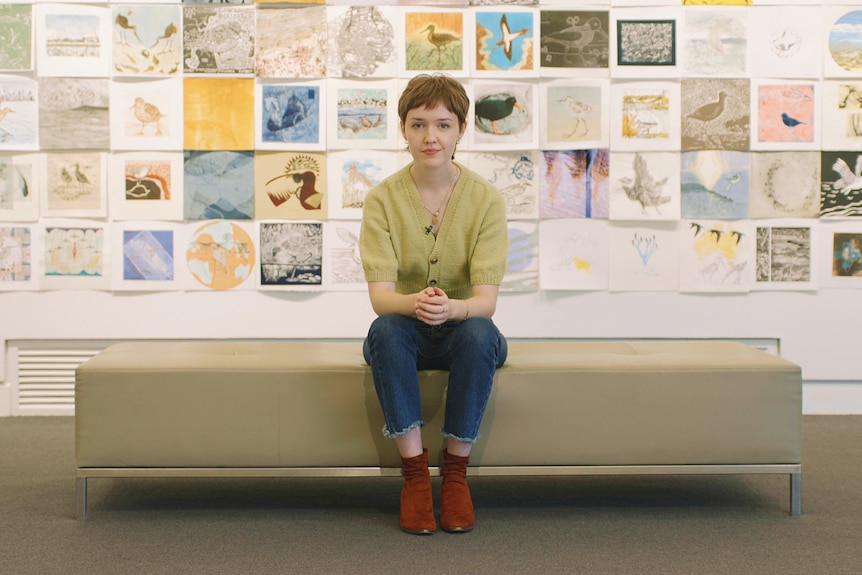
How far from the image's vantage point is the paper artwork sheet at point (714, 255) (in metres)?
3.72

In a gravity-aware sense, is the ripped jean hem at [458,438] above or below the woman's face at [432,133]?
below

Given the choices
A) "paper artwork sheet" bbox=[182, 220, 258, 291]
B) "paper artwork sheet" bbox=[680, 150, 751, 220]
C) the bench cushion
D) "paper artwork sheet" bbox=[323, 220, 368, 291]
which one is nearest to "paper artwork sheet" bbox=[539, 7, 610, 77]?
"paper artwork sheet" bbox=[680, 150, 751, 220]

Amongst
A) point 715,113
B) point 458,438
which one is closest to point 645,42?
point 715,113

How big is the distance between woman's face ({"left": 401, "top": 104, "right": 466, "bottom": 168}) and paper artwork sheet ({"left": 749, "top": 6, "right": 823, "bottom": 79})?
5.68 ft

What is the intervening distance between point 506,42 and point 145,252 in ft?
4.98

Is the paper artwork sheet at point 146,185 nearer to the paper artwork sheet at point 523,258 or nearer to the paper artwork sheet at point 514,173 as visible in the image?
the paper artwork sheet at point 514,173

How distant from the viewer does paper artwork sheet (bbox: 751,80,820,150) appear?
371cm

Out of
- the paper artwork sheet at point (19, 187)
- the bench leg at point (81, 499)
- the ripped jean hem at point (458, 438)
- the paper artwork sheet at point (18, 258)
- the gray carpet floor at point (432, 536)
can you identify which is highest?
the paper artwork sheet at point (19, 187)

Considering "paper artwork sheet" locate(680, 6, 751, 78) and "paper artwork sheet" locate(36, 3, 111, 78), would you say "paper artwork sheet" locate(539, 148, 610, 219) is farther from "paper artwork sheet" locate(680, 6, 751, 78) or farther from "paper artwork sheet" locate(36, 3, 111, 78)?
"paper artwork sheet" locate(36, 3, 111, 78)

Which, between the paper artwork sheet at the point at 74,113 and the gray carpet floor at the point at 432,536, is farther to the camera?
the paper artwork sheet at the point at 74,113

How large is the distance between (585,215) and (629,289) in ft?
1.05

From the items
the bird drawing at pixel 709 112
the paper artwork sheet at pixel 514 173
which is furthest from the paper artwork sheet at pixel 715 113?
the paper artwork sheet at pixel 514 173

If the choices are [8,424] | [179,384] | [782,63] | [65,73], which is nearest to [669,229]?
[782,63]

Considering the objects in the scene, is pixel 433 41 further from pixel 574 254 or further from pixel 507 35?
pixel 574 254
